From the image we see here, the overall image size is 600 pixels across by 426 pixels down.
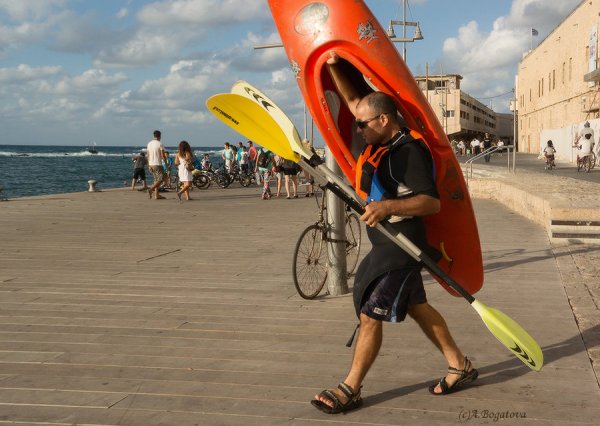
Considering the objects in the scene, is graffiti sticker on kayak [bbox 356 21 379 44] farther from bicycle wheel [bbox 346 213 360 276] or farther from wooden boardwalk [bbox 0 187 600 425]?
bicycle wheel [bbox 346 213 360 276]

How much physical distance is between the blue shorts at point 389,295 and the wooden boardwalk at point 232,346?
0.53 m

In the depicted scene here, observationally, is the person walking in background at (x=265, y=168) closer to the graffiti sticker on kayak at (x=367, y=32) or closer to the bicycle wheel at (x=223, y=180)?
the bicycle wheel at (x=223, y=180)

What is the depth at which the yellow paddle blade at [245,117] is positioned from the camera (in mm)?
4582

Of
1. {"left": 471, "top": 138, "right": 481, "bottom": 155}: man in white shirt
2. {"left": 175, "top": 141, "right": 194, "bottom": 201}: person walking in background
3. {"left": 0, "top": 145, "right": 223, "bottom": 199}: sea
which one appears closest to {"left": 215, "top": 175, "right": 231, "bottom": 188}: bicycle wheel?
{"left": 0, "top": 145, "right": 223, "bottom": 199}: sea

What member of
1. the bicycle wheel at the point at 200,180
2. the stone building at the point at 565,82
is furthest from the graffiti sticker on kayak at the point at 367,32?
the stone building at the point at 565,82

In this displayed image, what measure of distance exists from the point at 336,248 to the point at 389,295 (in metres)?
3.07

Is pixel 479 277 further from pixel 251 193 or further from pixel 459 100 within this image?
pixel 459 100

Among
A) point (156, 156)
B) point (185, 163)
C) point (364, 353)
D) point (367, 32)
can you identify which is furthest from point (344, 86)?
point (156, 156)

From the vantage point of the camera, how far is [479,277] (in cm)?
461

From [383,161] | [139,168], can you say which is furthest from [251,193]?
[383,161]

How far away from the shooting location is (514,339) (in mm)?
3863

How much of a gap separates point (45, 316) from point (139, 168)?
17.8 metres

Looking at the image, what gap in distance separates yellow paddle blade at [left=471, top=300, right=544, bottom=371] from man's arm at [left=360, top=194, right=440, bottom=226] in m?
0.72

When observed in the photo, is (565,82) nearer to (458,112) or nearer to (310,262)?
(310,262)
